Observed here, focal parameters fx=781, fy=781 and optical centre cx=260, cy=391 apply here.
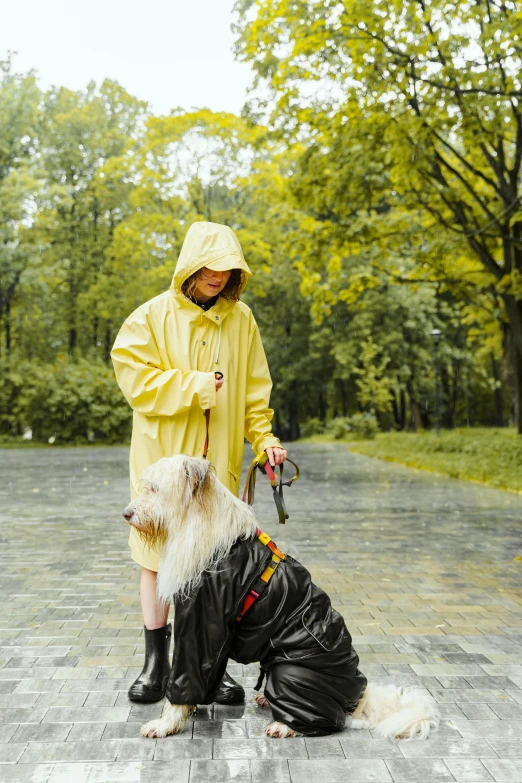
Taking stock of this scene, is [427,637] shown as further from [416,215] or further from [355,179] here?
[416,215]

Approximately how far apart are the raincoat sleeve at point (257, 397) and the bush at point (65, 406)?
2555 cm

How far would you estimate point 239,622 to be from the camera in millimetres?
3268

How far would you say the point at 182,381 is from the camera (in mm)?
3477

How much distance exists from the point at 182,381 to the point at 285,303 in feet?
111

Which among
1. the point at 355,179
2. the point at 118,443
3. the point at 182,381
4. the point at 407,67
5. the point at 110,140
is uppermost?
the point at 110,140

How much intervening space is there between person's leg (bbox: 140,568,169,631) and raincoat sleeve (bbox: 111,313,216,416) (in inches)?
29.8

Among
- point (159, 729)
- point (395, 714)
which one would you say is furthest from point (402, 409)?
point (159, 729)

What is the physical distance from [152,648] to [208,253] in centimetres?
186

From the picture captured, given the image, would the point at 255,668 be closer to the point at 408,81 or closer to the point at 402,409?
the point at 408,81

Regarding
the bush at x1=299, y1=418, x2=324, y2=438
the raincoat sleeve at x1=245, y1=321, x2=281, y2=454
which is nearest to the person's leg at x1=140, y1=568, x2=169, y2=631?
the raincoat sleeve at x1=245, y1=321, x2=281, y2=454

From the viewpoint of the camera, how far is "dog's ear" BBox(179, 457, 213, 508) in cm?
304

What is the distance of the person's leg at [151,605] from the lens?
3.60 meters

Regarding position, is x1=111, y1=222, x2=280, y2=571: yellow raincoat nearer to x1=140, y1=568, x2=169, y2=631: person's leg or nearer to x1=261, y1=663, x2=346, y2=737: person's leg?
x1=140, y1=568, x2=169, y2=631: person's leg

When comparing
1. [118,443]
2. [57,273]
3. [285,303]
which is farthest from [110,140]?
[118,443]
